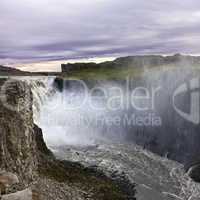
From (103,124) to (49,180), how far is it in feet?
Answer: 167

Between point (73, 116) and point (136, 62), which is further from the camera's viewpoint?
point (136, 62)

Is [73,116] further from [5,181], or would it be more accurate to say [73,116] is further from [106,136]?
[5,181]

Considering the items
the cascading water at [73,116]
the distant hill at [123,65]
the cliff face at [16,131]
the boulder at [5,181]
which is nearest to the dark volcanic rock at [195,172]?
the cascading water at [73,116]

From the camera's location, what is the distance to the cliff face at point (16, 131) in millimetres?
24172

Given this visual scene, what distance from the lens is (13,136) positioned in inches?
977

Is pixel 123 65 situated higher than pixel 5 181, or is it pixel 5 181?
pixel 123 65

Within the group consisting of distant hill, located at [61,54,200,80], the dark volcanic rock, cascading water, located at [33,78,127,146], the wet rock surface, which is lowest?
the dark volcanic rock

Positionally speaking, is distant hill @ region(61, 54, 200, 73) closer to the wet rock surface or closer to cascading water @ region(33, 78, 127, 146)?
cascading water @ region(33, 78, 127, 146)

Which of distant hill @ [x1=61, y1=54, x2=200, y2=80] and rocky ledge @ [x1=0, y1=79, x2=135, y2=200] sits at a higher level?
distant hill @ [x1=61, y1=54, x2=200, y2=80]

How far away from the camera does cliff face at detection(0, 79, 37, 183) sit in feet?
79.3

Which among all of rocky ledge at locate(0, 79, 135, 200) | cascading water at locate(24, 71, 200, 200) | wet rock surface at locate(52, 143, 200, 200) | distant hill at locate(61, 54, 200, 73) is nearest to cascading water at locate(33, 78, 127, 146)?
cascading water at locate(24, 71, 200, 200)

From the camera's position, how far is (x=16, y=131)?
2522 centimetres

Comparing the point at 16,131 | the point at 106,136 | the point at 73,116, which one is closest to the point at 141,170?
the point at 106,136

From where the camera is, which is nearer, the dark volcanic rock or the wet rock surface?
the wet rock surface
